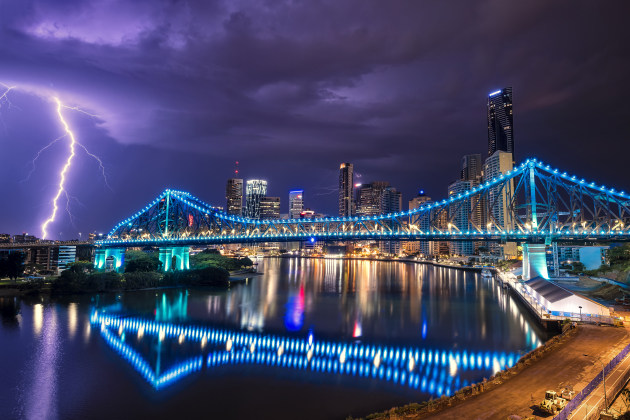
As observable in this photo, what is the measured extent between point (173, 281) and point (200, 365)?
42.8m

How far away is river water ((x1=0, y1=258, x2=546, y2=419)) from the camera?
20.8 m

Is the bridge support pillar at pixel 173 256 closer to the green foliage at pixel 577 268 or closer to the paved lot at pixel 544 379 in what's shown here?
the paved lot at pixel 544 379

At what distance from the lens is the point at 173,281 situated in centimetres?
6656

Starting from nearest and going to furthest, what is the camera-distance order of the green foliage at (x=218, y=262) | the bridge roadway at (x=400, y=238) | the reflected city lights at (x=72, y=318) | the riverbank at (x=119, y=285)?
the reflected city lights at (x=72, y=318)
the bridge roadway at (x=400, y=238)
the riverbank at (x=119, y=285)
the green foliage at (x=218, y=262)

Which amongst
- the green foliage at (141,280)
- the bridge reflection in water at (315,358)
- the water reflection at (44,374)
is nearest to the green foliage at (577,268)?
the bridge reflection in water at (315,358)

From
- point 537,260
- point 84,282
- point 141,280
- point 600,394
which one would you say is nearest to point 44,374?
point 600,394

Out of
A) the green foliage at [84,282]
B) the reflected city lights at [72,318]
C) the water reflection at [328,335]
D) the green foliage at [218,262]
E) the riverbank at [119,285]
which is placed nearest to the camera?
the water reflection at [328,335]

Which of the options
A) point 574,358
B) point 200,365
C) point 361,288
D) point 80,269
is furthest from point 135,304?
point 574,358

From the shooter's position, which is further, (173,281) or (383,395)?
(173,281)

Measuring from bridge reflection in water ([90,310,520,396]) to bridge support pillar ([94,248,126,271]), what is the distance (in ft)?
173

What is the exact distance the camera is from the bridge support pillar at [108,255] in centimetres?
8331

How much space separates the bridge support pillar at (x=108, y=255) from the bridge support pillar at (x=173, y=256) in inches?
496

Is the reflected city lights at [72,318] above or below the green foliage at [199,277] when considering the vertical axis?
below

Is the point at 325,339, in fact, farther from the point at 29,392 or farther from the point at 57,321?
the point at 57,321
